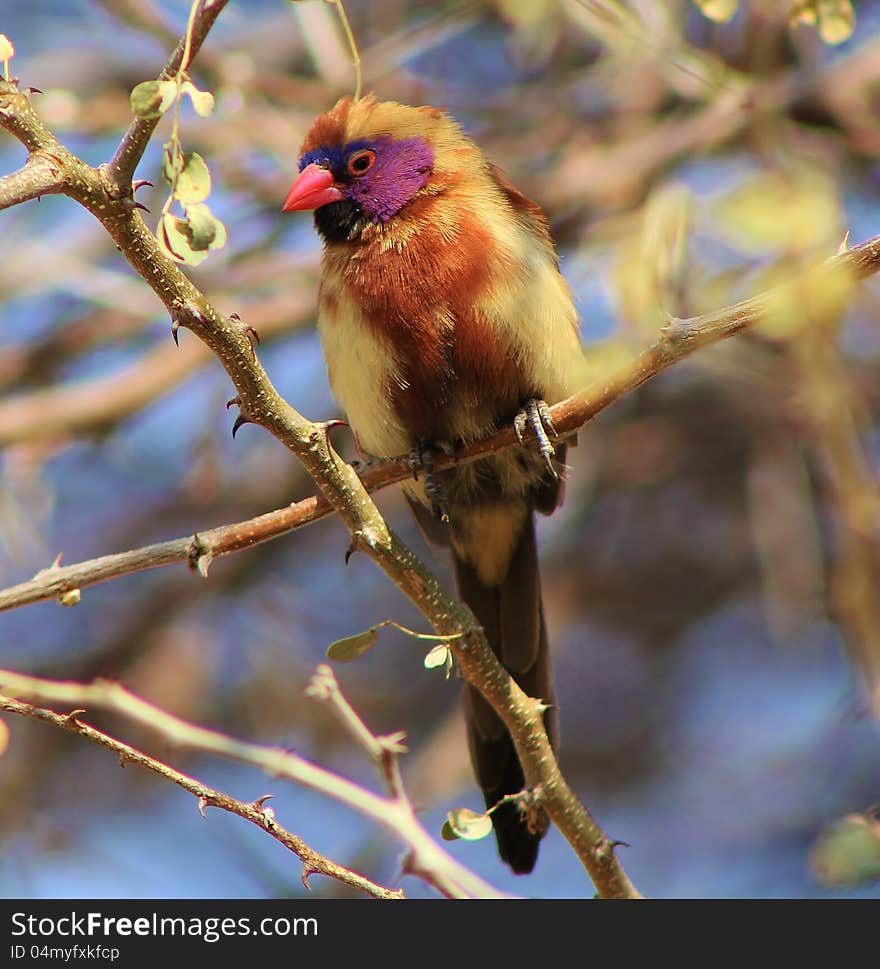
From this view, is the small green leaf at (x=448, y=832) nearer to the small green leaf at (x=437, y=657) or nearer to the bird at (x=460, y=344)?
the small green leaf at (x=437, y=657)

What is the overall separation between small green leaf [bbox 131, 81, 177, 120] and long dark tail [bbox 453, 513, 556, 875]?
6.83 ft

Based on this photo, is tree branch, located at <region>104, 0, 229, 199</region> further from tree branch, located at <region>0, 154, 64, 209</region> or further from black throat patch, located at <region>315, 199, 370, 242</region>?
black throat patch, located at <region>315, 199, 370, 242</region>

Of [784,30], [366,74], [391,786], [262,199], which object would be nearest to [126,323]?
[262,199]

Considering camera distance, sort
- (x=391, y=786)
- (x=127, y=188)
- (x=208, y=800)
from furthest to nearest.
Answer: (x=391, y=786) → (x=208, y=800) → (x=127, y=188)

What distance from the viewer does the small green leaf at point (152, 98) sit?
1.93 m

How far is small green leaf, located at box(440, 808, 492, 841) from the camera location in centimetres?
258

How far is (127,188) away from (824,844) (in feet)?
5.13

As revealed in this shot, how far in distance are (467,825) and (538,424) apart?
4.30 feet

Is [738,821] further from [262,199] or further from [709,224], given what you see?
[709,224]

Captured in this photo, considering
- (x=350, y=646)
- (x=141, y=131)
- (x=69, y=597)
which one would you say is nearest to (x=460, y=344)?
(x=350, y=646)

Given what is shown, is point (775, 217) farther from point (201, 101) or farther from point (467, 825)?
point (467, 825)

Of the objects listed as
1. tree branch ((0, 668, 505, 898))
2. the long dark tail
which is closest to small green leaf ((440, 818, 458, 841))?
tree branch ((0, 668, 505, 898))

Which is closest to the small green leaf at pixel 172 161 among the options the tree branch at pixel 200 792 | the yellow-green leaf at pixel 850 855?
the tree branch at pixel 200 792

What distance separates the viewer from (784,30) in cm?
576
